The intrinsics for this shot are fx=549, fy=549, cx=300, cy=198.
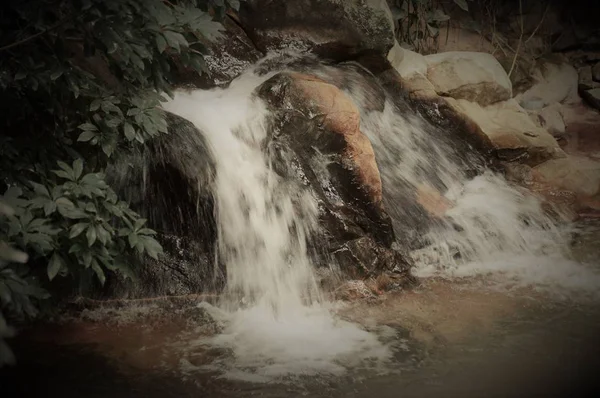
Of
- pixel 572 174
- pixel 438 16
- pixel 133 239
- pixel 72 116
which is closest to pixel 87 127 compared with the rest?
pixel 72 116

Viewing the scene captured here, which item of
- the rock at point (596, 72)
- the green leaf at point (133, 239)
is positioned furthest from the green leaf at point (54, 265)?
the rock at point (596, 72)

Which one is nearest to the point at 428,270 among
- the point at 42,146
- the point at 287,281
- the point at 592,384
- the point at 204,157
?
the point at 287,281

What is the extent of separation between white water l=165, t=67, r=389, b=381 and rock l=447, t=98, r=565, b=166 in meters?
2.92

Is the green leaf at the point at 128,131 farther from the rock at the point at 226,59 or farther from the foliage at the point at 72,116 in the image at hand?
the rock at the point at 226,59

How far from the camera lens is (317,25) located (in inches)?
240

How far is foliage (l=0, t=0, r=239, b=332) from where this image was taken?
2672 mm

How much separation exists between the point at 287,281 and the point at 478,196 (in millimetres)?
2601

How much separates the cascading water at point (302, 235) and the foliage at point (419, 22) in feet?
8.19

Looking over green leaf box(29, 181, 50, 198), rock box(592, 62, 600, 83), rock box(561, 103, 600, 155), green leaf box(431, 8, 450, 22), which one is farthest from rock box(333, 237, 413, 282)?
rock box(592, 62, 600, 83)

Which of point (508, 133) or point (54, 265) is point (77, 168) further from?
point (508, 133)

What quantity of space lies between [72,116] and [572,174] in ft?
17.5

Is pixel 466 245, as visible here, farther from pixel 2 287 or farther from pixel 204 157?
pixel 2 287

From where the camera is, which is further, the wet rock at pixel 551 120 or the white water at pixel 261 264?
the wet rock at pixel 551 120

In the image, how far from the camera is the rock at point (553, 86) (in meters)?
8.66
